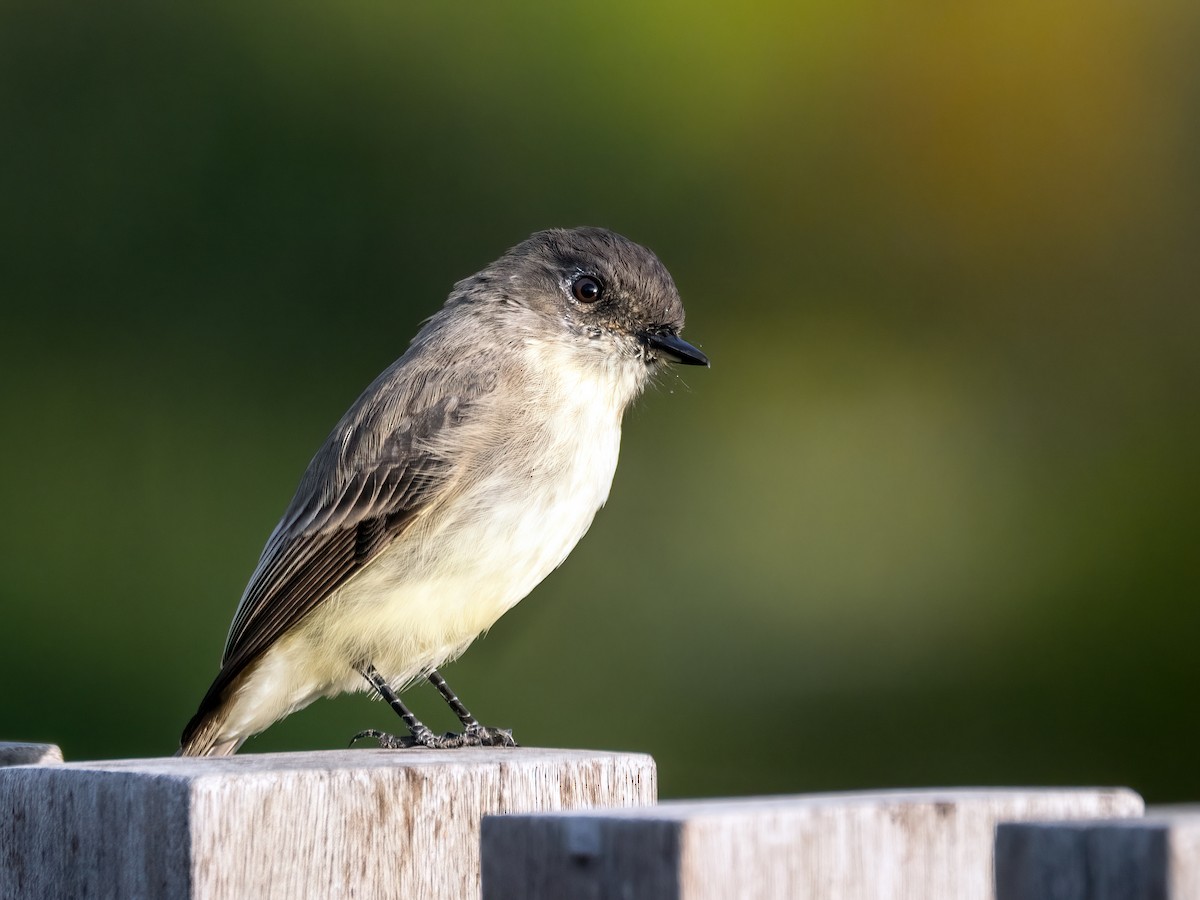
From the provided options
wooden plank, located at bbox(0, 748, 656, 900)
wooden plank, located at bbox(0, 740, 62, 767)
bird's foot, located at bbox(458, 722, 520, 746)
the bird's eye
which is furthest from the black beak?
wooden plank, located at bbox(0, 748, 656, 900)

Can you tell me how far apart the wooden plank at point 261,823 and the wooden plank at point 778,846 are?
17.5 inches

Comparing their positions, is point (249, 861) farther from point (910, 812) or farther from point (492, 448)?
point (492, 448)

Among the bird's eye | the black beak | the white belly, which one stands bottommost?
the white belly

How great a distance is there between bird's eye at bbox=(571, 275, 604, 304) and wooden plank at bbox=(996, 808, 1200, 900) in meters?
3.15

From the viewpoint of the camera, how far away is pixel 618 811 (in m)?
1.27

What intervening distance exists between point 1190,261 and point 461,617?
3.53 meters

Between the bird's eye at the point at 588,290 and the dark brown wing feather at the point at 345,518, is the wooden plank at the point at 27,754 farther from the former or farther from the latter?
the bird's eye at the point at 588,290

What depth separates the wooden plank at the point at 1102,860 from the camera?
1.05 m

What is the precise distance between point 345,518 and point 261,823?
2031 millimetres

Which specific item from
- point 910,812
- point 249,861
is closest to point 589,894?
point 910,812

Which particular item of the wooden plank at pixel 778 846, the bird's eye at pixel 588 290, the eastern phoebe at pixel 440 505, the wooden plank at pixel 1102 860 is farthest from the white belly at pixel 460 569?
the wooden plank at pixel 1102 860

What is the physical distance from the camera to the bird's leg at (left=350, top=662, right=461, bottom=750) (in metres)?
3.44

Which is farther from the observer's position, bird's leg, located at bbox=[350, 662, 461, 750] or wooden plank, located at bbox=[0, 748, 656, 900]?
bird's leg, located at bbox=[350, 662, 461, 750]

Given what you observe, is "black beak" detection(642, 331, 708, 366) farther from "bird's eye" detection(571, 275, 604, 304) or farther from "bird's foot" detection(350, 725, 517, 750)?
"bird's foot" detection(350, 725, 517, 750)
